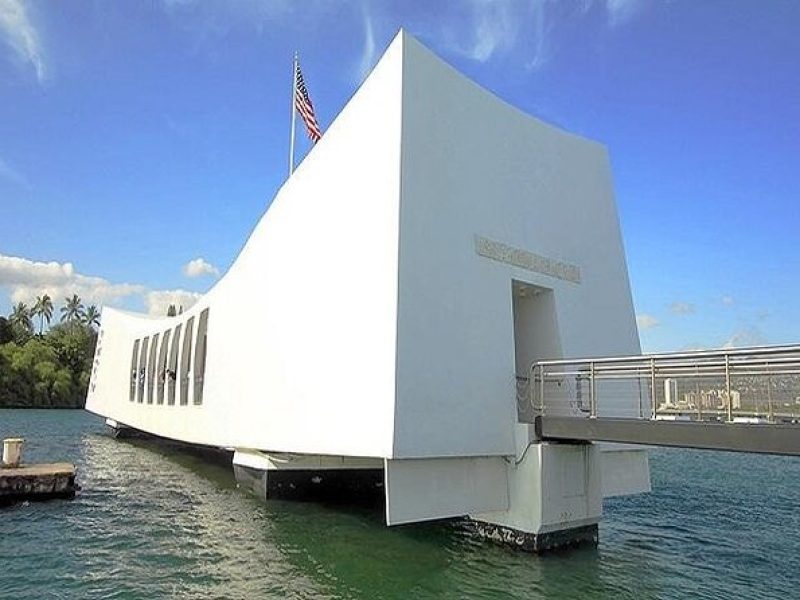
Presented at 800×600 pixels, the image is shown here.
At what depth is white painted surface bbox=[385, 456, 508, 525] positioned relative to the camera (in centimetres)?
988

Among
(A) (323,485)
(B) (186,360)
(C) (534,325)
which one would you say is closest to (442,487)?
(C) (534,325)

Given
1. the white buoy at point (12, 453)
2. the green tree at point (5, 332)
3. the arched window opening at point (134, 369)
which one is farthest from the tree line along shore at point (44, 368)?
the white buoy at point (12, 453)

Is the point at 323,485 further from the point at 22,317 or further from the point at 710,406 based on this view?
the point at 22,317

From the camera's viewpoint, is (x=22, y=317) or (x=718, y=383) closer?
(x=718, y=383)

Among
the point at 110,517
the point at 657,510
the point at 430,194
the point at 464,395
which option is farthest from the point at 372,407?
the point at 657,510

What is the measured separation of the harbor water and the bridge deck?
2.07 meters

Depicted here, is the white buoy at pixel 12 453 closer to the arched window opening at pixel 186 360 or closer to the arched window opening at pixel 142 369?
the arched window opening at pixel 186 360

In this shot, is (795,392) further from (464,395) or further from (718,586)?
(464,395)

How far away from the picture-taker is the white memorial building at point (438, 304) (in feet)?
33.7

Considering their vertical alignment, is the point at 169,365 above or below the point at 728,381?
above

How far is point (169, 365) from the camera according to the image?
24.9 meters

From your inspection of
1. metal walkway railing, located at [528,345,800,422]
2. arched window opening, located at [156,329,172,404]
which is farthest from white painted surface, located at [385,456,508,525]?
arched window opening, located at [156,329,172,404]

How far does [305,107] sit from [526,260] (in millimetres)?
8946

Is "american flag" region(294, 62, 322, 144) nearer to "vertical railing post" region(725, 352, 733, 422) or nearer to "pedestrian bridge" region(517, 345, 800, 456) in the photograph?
"pedestrian bridge" region(517, 345, 800, 456)
